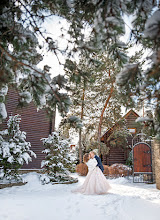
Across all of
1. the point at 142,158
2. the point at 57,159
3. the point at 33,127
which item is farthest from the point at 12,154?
the point at 142,158

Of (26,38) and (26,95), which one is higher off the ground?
(26,38)

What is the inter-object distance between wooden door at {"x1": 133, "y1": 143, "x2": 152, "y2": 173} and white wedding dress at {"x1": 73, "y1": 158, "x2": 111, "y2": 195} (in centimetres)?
386

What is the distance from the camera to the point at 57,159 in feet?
31.6

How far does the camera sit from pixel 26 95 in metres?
2.86

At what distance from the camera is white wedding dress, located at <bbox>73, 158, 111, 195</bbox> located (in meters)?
7.16

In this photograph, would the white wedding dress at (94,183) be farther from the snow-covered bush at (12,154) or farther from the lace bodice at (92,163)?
the snow-covered bush at (12,154)

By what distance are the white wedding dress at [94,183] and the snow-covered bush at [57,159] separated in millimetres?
2164

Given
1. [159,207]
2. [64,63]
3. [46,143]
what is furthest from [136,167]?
[64,63]

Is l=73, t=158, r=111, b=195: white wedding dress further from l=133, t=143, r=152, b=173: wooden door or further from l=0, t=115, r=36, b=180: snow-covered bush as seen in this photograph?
l=133, t=143, r=152, b=173: wooden door

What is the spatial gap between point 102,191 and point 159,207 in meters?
2.74

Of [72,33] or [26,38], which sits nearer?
[26,38]

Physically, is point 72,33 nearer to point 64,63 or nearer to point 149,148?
point 64,63

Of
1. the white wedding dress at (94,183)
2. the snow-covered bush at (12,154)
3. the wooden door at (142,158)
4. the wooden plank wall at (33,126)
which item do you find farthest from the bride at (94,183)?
the wooden plank wall at (33,126)

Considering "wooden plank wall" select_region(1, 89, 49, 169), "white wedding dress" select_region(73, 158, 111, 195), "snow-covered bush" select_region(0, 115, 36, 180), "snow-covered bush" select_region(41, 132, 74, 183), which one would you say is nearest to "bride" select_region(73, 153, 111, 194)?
"white wedding dress" select_region(73, 158, 111, 195)
